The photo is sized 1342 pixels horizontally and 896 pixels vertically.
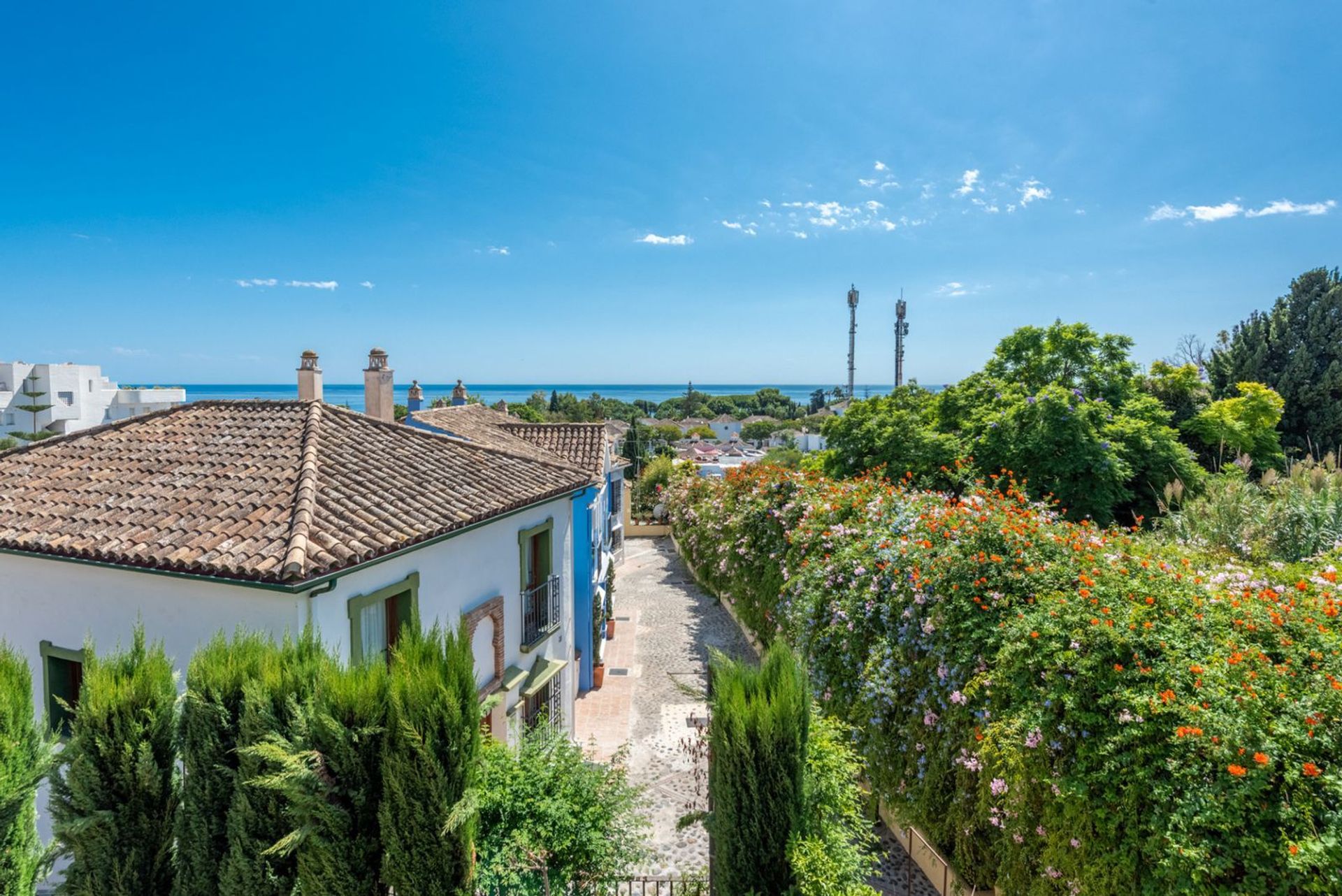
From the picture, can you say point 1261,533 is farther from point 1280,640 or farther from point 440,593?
point 440,593

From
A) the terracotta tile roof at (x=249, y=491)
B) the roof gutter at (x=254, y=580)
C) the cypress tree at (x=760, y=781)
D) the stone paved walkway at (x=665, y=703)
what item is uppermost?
the terracotta tile roof at (x=249, y=491)

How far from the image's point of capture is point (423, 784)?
4480 mm

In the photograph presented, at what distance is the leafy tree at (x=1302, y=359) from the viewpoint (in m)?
27.0

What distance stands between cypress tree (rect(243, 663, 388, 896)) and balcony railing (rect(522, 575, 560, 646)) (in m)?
5.77

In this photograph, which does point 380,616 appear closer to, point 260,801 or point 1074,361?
point 260,801

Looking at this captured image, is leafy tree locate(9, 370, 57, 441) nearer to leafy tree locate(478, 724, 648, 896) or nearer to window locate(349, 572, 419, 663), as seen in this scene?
window locate(349, 572, 419, 663)

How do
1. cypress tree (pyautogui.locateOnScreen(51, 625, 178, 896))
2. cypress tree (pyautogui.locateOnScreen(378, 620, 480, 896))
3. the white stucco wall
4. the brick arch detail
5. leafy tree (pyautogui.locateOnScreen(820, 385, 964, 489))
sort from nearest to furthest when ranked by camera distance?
cypress tree (pyautogui.locateOnScreen(378, 620, 480, 896))
cypress tree (pyautogui.locateOnScreen(51, 625, 178, 896))
the white stucco wall
the brick arch detail
leafy tree (pyautogui.locateOnScreen(820, 385, 964, 489))

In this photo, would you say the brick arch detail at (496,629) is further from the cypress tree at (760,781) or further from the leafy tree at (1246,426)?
the leafy tree at (1246,426)

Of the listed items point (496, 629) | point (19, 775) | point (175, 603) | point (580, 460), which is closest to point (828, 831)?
point (496, 629)

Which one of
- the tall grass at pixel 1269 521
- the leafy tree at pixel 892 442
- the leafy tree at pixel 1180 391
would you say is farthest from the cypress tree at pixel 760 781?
the leafy tree at pixel 1180 391

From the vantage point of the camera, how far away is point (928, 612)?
7.30 m

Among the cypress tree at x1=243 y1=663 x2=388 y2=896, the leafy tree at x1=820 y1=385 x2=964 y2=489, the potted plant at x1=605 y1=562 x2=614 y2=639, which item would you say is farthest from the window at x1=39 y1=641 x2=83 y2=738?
the leafy tree at x1=820 y1=385 x2=964 y2=489

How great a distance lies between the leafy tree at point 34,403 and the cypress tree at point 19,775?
7388 cm

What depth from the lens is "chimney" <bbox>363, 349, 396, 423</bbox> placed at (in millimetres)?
14977
